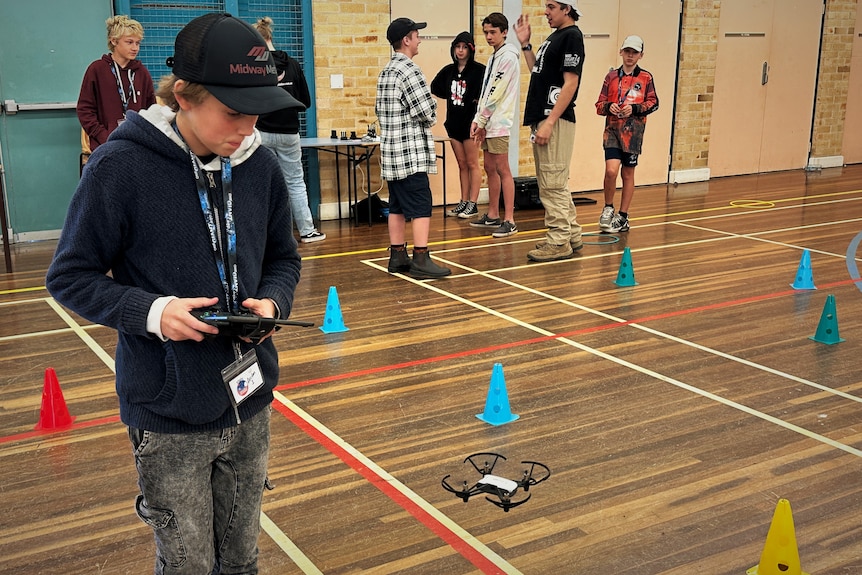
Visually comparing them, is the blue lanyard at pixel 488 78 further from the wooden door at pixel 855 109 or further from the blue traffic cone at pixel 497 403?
the wooden door at pixel 855 109

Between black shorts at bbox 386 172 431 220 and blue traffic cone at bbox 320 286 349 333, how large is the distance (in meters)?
1.14

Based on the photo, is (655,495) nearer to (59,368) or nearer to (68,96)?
(59,368)

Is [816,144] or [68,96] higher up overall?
[68,96]

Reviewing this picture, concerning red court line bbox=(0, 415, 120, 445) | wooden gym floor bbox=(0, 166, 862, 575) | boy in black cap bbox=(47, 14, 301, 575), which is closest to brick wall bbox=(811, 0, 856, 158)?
wooden gym floor bbox=(0, 166, 862, 575)

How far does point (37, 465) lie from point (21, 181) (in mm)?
5065

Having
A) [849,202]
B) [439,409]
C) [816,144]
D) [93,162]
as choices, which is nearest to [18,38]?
[439,409]

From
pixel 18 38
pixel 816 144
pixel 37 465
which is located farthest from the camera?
pixel 816 144

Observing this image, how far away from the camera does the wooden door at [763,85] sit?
11.7 metres

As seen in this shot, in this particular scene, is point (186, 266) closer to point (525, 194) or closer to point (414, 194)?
point (414, 194)

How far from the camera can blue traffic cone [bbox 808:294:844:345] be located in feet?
16.0

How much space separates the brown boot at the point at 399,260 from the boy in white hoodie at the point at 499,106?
1577mm

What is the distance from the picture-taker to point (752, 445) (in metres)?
3.60

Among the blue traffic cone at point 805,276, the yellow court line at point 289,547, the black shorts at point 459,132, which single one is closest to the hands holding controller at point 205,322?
the yellow court line at point 289,547

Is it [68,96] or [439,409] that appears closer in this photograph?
[439,409]
